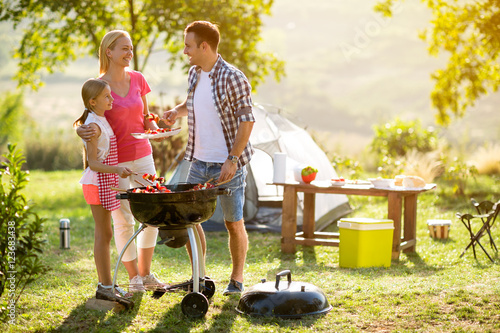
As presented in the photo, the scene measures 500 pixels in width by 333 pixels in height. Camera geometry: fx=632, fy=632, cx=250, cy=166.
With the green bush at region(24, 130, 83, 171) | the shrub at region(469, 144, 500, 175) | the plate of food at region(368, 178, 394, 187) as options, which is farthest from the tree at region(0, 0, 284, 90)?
the green bush at region(24, 130, 83, 171)

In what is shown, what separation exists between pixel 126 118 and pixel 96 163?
0.44m

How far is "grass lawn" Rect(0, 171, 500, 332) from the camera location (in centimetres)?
381

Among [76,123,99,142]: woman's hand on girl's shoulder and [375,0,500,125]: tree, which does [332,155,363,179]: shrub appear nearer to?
[375,0,500,125]: tree

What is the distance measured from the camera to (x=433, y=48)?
11.7 m

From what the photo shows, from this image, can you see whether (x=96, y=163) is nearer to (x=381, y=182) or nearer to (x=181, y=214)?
(x=181, y=214)

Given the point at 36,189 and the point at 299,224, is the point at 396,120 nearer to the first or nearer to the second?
the point at 299,224

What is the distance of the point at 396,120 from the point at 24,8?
7413 millimetres

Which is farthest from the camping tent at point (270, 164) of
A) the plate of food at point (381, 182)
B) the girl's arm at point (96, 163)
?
the girl's arm at point (96, 163)

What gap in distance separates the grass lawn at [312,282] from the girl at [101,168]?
38 centimetres

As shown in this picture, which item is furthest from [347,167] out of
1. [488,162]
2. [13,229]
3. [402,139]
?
[13,229]

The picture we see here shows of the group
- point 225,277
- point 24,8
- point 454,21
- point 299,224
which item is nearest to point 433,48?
point 454,21

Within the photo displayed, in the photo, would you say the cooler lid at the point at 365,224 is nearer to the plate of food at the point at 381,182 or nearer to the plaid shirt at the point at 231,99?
the plate of food at the point at 381,182

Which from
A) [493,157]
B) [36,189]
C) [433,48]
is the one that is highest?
[433,48]

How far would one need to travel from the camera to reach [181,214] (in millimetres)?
3758
